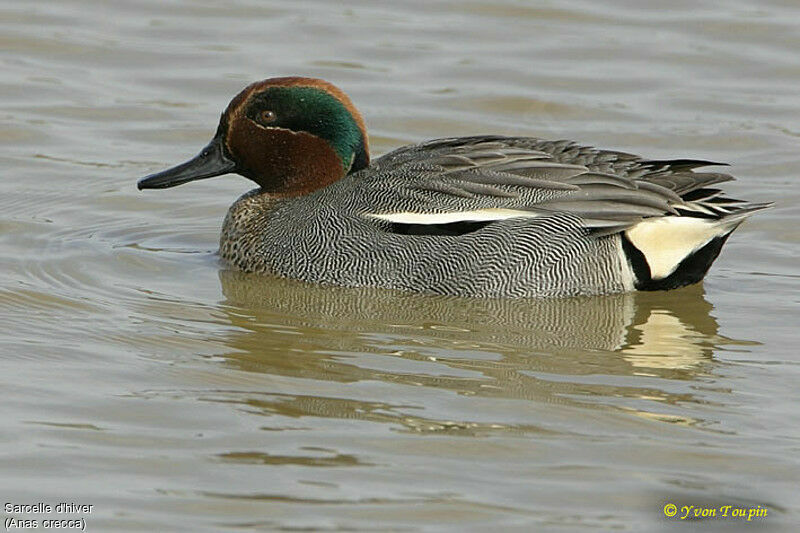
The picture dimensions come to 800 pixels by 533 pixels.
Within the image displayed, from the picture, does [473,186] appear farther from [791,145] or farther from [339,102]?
[791,145]

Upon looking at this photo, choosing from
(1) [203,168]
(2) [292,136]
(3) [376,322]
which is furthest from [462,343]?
(1) [203,168]

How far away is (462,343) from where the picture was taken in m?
6.89

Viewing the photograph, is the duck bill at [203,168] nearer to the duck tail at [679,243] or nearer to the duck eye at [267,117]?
the duck eye at [267,117]

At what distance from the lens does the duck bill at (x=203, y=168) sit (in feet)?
27.5

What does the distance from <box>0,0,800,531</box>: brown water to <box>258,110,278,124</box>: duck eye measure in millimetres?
815

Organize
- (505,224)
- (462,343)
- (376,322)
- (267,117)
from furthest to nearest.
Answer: (267,117)
(505,224)
(376,322)
(462,343)

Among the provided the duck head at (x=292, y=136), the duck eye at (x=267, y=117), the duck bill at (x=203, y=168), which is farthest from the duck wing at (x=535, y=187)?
the duck bill at (x=203, y=168)

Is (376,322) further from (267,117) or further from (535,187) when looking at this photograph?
(267,117)

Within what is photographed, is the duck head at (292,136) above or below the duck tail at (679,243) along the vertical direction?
above

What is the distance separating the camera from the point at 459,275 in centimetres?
762

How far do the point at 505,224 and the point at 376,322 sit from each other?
84 centimetres

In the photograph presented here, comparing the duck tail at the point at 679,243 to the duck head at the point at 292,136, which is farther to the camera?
the duck head at the point at 292,136

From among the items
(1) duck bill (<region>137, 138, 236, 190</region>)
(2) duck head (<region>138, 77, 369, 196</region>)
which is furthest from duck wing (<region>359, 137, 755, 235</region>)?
(1) duck bill (<region>137, 138, 236, 190</region>)

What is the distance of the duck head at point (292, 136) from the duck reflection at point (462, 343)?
605 millimetres
